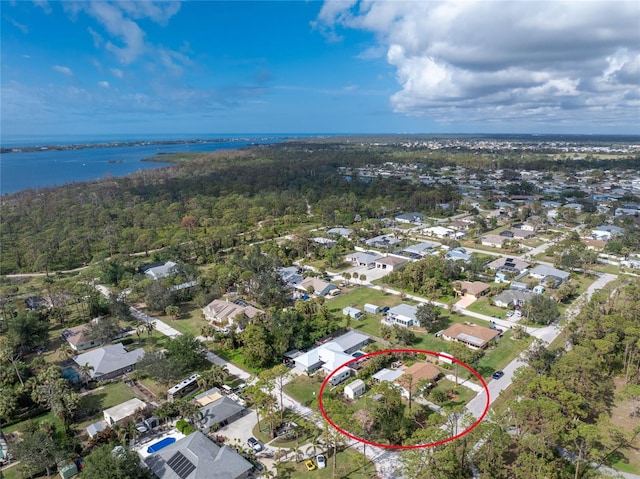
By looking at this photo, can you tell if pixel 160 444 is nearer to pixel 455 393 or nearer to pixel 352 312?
pixel 455 393

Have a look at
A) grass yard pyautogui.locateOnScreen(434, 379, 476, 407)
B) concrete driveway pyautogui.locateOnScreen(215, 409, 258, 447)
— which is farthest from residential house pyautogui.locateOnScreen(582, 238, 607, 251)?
concrete driveway pyautogui.locateOnScreen(215, 409, 258, 447)

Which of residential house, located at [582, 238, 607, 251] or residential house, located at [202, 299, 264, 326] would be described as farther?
residential house, located at [582, 238, 607, 251]

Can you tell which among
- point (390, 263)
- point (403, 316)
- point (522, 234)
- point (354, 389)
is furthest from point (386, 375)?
point (522, 234)

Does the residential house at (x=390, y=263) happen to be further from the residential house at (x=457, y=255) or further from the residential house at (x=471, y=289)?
the residential house at (x=471, y=289)

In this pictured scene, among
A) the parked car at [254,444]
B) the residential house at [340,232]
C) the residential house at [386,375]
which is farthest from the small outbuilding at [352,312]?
the residential house at [340,232]

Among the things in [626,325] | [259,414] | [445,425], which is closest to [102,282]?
[259,414]

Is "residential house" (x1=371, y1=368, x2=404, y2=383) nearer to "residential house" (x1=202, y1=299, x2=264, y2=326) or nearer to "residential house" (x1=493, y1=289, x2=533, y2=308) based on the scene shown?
"residential house" (x1=202, y1=299, x2=264, y2=326)
